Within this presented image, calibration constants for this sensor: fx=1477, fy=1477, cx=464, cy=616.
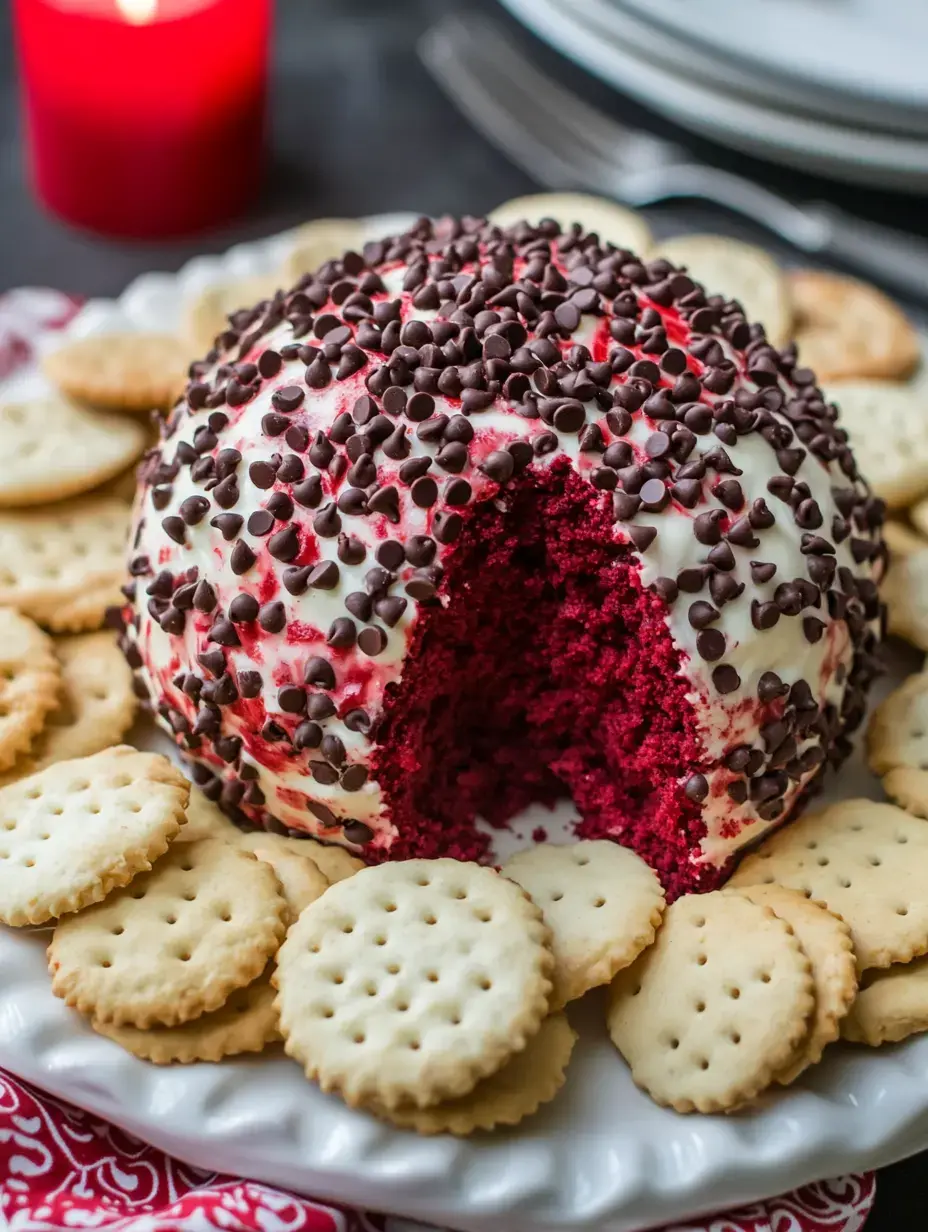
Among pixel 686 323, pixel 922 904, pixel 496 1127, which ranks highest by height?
pixel 686 323

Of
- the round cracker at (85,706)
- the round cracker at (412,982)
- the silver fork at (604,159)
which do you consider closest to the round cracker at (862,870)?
the round cracker at (412,982)

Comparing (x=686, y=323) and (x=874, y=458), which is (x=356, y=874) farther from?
(x=874, y=458)

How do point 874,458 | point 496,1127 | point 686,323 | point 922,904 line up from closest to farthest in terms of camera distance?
point 496,1127
point 922,904
point 686,323
point 874,458

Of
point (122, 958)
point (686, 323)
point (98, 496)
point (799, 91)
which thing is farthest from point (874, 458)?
point (122, 958)

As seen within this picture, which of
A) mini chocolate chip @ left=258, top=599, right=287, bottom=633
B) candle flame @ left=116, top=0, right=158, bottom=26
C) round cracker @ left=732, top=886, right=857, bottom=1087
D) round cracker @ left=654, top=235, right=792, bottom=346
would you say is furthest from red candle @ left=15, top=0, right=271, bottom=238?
round cracker @ left=732, top=886, right=857, bottom=1087

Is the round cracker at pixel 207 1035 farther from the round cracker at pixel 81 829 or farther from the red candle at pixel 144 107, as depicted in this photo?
the red candle at pixel 144 107

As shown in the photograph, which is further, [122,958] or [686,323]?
[686,323]

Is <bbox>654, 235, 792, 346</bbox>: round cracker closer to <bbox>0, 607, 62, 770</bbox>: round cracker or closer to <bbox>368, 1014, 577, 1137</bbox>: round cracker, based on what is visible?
<bbox>0, 607, 62, 770</bbox>: round cracker
